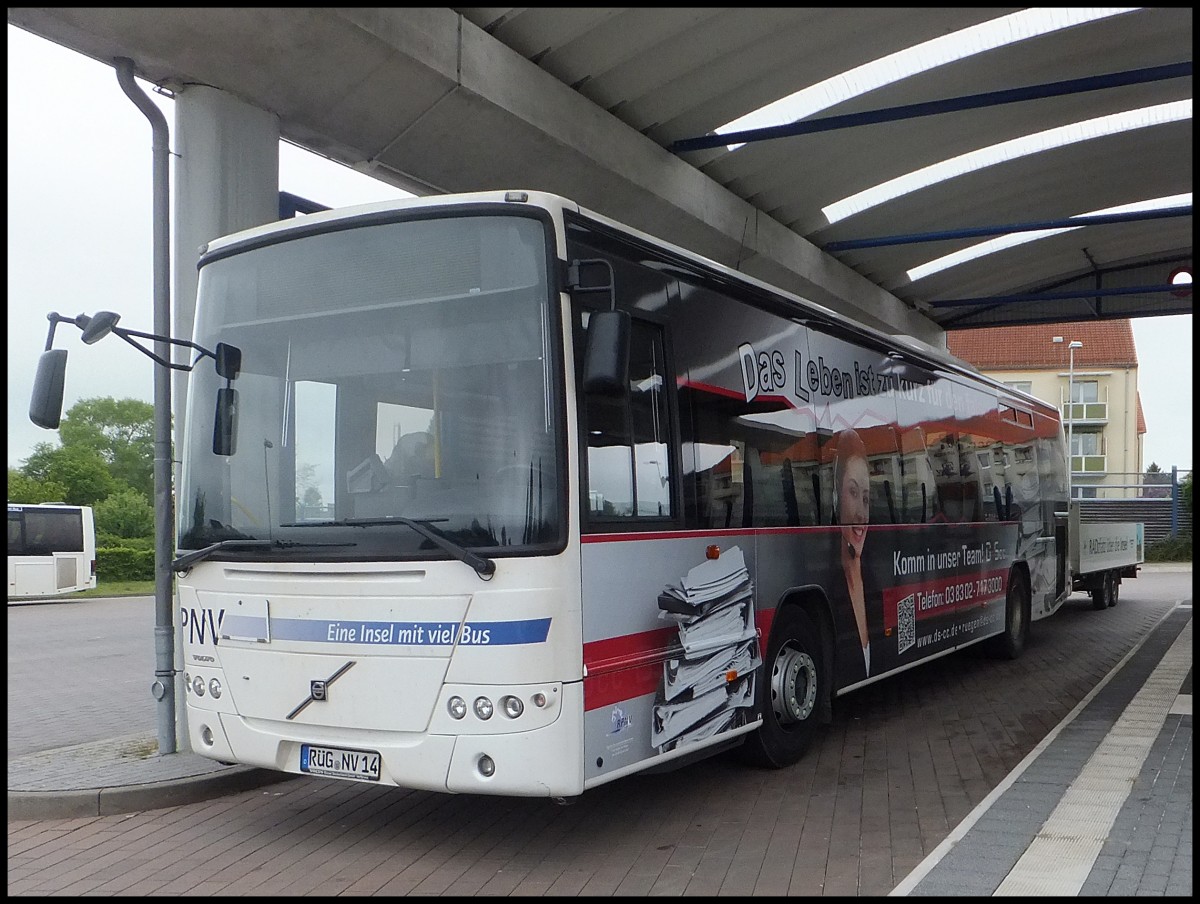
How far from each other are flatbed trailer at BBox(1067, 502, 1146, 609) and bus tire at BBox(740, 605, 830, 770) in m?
9.49

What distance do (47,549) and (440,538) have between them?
90.2ft

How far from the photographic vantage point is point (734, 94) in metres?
11.1

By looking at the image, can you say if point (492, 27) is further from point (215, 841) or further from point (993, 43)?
point (215, 841)

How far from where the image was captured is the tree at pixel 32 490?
63.0 meters

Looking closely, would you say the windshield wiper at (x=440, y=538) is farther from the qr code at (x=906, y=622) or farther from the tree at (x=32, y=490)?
the tree at (x=32, y=490)

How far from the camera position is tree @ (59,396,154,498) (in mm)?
81194

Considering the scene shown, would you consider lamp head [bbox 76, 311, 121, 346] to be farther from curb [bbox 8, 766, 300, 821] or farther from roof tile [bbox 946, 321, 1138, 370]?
roof tile [bbox 946, 321, 1138, 370]


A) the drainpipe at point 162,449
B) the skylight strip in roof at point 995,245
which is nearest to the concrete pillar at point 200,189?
the drainpipe at point 162,449

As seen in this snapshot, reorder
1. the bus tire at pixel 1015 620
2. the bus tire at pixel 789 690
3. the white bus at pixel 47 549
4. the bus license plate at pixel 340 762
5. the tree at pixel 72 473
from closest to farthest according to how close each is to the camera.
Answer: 1. the bus license plate at pixel 340 762
2. the bus tire at pixel 789 690
3. the bus tire at pixel 1015 620
4. the white bus at pixel 47 549
5. the tree at pixel 72 473

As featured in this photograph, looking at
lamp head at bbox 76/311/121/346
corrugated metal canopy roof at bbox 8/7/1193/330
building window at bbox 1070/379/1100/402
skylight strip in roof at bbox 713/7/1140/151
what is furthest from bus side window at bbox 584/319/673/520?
building window at bbox 1070/379/1100/402

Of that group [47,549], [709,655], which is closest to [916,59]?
[709,655]

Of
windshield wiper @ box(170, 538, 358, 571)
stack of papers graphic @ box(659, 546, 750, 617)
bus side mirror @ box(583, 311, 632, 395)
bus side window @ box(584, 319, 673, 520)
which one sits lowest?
stack of papers graphic @ box(659, 546, 750, 617)

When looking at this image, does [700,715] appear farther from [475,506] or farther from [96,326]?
[96,326]

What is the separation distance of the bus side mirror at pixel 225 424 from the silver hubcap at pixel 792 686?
3.55 m
